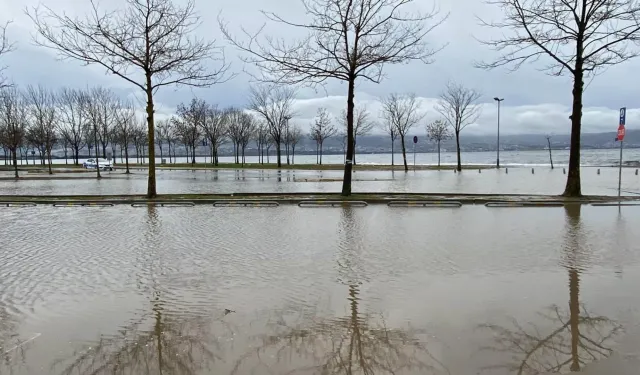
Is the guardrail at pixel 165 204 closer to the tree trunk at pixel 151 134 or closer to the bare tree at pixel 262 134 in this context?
the tree trunk at pixel 151 134

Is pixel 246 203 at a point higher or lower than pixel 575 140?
lower

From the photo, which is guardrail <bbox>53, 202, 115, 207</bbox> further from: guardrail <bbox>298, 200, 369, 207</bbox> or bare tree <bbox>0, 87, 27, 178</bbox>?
bare tree <bbox>0, 87, 27, 178</bbox>

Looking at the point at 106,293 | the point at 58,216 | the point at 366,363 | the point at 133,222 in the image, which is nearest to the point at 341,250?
the point at 106,293

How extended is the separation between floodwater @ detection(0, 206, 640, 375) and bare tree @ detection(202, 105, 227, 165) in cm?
5822

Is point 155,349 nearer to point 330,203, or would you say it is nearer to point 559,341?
point 559,341

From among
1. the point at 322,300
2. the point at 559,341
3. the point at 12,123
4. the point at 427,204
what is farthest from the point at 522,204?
the point at 12,123

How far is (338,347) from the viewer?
4.51 metres

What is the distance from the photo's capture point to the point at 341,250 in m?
8.88

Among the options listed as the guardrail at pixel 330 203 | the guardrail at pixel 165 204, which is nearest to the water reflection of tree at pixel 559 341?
the guardrail at pixel 330 203

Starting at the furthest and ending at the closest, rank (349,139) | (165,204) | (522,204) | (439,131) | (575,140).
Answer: (439,131) → (349,139) → (575,140) → (165,204) → (522,204)

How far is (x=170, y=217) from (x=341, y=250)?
6.51 metres

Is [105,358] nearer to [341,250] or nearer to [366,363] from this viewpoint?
[366,363]

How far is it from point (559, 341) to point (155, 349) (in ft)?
12.2

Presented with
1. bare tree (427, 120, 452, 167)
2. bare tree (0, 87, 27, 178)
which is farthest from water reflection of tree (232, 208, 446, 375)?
bare tree (427, 120, 452, 167)
